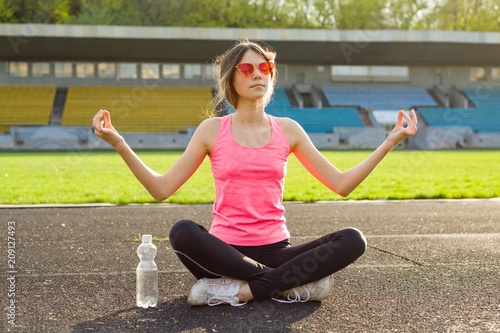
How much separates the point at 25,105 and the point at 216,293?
4064 centimetres

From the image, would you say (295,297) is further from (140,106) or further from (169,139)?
(140,106)

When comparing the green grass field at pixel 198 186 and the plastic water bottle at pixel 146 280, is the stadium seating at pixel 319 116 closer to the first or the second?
the green grass field at pixel 198 186

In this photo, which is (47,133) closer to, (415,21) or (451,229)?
(451,229)

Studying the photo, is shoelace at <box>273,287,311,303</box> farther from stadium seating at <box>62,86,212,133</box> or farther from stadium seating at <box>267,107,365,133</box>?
stadium seating at <box>267,107,365,133</box>

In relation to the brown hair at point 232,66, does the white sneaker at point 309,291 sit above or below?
Result: below

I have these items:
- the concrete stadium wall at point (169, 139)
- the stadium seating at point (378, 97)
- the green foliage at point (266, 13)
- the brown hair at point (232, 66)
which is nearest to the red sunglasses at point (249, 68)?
the brown hair at point (232, 66)

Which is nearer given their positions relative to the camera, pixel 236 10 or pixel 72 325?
pixel 72 325

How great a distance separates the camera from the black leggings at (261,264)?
4297 mm

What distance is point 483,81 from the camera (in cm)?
5088

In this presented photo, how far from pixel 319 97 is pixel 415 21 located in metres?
25.6

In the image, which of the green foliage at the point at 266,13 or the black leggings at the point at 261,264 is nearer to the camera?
the black leggings at the point at 261,264

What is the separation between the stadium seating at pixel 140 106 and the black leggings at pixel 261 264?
117 ft

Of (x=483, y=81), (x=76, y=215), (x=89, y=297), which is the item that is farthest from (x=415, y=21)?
(x=89, y=297)

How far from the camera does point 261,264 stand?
175 inches
